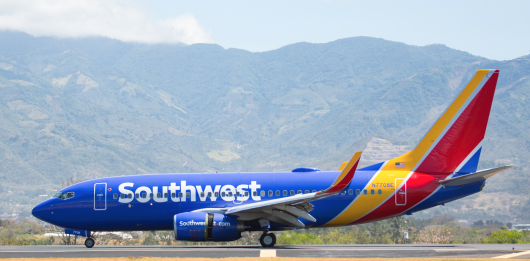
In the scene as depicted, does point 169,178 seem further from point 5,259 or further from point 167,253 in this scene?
point 5,259

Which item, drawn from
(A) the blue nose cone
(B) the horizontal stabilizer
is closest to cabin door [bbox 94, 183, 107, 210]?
(A) the blue nose cone

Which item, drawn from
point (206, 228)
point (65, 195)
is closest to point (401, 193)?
point (206, 228)

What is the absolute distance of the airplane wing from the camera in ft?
75.7

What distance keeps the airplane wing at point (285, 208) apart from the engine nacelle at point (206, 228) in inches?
20.2

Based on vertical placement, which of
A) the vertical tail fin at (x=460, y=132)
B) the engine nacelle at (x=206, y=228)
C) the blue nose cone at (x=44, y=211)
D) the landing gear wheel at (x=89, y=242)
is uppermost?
the vertical tail fin at (x=460, y=132)

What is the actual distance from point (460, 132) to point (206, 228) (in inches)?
485

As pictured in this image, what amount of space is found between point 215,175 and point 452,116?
11336 mm

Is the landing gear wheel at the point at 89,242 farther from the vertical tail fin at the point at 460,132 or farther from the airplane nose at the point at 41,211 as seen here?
the vertical tail fin at the point at 460,132

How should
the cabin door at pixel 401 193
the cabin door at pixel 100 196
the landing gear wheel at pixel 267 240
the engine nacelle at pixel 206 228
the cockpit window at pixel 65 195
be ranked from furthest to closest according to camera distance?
the cockpit window at pixel 65 195, the cabin door at pixel 100 196, the cabin door at pixel 401 193, the landing gear wheel at pixel 267 240, the engine nacelle at pixel 206 228

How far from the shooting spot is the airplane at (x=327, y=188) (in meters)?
26.0

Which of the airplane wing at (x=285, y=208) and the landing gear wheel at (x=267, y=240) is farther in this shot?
the landing gear wheel at (x=267, y=240)

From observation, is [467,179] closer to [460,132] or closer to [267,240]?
[460,132]

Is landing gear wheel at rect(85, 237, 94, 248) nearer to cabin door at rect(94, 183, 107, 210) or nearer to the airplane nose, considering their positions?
cabin door at rect(94, 183, 107, 210)

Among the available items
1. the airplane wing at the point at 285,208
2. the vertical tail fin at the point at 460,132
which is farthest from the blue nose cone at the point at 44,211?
the vertical tail fin at the point at 460,132
